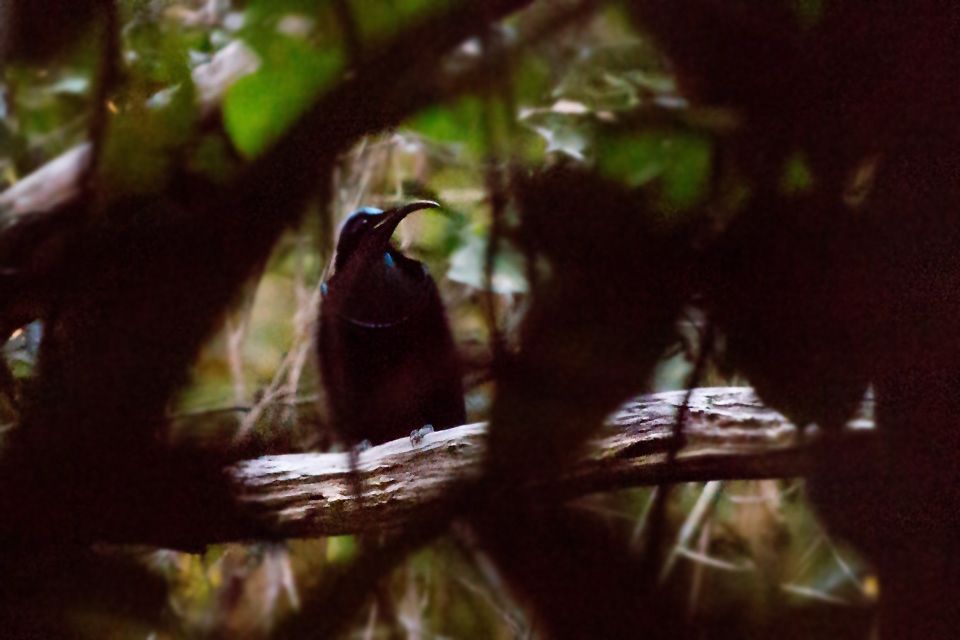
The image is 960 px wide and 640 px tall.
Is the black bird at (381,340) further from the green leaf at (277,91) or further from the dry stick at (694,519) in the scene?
the dry stick at (694,519)

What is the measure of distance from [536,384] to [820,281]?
48 cm

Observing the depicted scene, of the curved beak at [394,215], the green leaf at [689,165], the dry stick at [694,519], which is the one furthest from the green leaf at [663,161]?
the dry stick at [694,519]

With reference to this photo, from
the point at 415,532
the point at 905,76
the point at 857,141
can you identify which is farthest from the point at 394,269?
the point at 905,76

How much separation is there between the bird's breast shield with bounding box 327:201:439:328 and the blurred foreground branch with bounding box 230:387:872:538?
218 mm

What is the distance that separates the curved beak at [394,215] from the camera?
1038 millimetres

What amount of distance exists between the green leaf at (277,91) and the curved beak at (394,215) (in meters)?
0.22

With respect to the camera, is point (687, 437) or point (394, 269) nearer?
point (687, 437)

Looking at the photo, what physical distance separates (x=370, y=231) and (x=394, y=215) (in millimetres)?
46

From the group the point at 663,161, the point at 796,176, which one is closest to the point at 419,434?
the point at 663,161

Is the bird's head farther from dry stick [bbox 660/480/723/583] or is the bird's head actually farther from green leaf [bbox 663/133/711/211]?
dry stick [bbox 660/480/723/583]

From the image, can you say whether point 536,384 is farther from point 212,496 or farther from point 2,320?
point 2,320

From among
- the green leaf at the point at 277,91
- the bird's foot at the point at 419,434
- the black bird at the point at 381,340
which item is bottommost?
the bird's foot at the point at 419,434

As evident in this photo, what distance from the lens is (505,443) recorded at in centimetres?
100

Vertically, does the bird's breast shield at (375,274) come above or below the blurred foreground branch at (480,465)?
above
